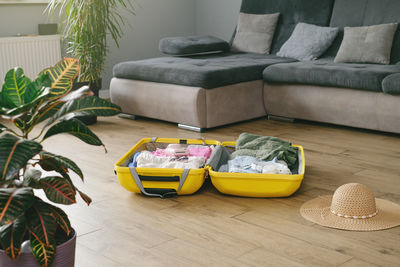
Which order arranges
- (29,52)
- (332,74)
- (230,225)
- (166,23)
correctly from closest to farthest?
(230,225) → (332,74) → (29,52) → (166,23)

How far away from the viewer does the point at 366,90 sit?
12.1ft

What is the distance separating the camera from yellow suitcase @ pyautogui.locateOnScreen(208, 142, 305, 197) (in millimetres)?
2438

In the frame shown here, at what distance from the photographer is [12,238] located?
1354 mm

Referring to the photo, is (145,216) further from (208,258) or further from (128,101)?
(128,101)

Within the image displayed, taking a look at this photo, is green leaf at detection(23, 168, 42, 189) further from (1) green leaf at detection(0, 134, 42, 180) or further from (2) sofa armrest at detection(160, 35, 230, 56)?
(2) sofa armrest at detection(160, 35, 230, 56)

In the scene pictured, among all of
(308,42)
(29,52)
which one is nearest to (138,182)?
(308,42)

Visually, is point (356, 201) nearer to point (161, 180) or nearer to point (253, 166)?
point (253, 166)

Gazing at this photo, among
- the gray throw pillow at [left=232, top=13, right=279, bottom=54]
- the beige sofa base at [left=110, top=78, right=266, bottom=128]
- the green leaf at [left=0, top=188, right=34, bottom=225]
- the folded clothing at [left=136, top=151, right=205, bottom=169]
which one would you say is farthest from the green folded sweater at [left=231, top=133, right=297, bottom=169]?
the gray throw pillow at [left=232, top=13, right=279, bottom=54]

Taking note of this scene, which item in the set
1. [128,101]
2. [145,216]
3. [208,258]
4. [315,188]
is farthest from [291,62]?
[208,258]

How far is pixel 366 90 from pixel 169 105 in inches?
56.8

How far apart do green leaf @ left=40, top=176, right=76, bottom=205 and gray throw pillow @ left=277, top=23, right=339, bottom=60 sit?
3394 millimetres

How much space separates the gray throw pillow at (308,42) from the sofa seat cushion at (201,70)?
0.11 metres

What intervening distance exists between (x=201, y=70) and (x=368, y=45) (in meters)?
1.35

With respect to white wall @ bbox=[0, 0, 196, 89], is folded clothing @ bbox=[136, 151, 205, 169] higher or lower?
lower
